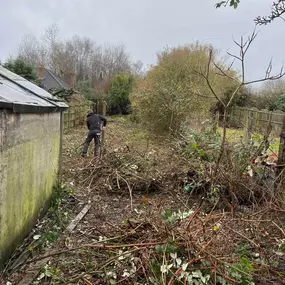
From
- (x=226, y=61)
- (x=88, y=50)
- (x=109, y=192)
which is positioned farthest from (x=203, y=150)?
(x=88, y=50)

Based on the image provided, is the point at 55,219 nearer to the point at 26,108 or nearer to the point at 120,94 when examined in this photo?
the point at 26,108

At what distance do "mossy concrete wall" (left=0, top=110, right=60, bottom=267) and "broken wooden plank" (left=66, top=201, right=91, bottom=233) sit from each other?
59 centimetres

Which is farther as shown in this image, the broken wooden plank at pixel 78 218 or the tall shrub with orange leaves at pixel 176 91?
the tall shrub with orange leaves at pixel 176 91

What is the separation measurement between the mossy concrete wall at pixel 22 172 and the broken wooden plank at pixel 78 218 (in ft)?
1.92

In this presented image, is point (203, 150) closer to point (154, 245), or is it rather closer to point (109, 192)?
point (109, 192)

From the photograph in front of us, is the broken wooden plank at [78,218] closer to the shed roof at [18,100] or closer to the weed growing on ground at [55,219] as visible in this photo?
the weed growing on ground at [55,219]

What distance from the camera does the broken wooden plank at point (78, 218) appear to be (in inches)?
184

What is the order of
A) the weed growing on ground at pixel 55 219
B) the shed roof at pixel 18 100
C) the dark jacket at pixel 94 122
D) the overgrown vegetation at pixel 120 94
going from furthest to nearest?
the overgrown vegetation at pixel 120 94 → the dark jacket at pixel 94 122 → the weed growing on ground at pixel 55 219 → the shed roof at pixel 18 100

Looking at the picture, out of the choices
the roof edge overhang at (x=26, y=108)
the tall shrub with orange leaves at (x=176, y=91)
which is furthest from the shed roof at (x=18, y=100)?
the tall shrub with orange leaves at (x=176, y=91)

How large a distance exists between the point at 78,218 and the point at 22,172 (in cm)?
166

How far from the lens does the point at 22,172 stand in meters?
3.87

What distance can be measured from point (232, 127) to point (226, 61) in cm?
657

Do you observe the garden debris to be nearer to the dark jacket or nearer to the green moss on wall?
the green moss on wall

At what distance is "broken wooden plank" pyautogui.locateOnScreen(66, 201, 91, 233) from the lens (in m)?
4.69
